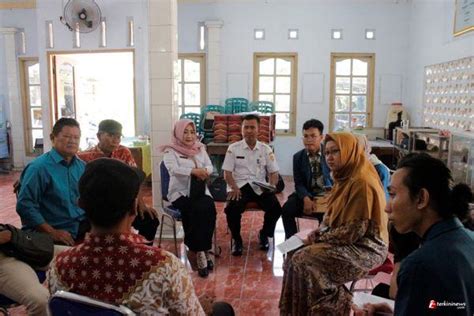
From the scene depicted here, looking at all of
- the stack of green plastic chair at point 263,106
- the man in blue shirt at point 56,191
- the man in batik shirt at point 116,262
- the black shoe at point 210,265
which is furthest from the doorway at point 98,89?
the man in batik shirt at point 116,262

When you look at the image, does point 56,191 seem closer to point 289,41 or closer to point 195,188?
point 195,188

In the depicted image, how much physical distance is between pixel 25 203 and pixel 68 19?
4774 millimetres

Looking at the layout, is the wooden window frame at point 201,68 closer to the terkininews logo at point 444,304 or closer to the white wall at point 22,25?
the white wall at point 22,25

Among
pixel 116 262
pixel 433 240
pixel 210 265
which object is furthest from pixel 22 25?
pixel 433 240

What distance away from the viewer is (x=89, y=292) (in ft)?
3.84

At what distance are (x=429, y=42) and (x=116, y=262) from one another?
624cm

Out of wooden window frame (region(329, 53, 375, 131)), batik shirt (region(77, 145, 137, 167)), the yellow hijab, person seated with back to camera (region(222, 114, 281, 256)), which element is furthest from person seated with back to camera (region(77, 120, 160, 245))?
wooden window frame (region(329, 53, 375, 131))

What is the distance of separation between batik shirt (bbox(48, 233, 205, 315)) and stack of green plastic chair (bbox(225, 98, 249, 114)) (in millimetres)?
6233

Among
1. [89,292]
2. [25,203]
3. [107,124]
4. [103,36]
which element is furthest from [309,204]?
[103,36]

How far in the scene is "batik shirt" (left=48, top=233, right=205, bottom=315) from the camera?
1165 millimetres

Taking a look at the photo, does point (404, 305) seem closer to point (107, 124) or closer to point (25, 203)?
point (25, 203)

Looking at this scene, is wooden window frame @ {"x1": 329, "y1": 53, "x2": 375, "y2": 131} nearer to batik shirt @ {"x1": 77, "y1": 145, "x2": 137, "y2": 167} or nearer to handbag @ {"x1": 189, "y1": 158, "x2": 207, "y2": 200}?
handbag @ {"x1": 189, "y1": 158, "x2": 207, "y2": 200}

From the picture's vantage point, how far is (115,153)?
3.21 meters

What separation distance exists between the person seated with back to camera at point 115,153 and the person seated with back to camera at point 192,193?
0.86 feet
